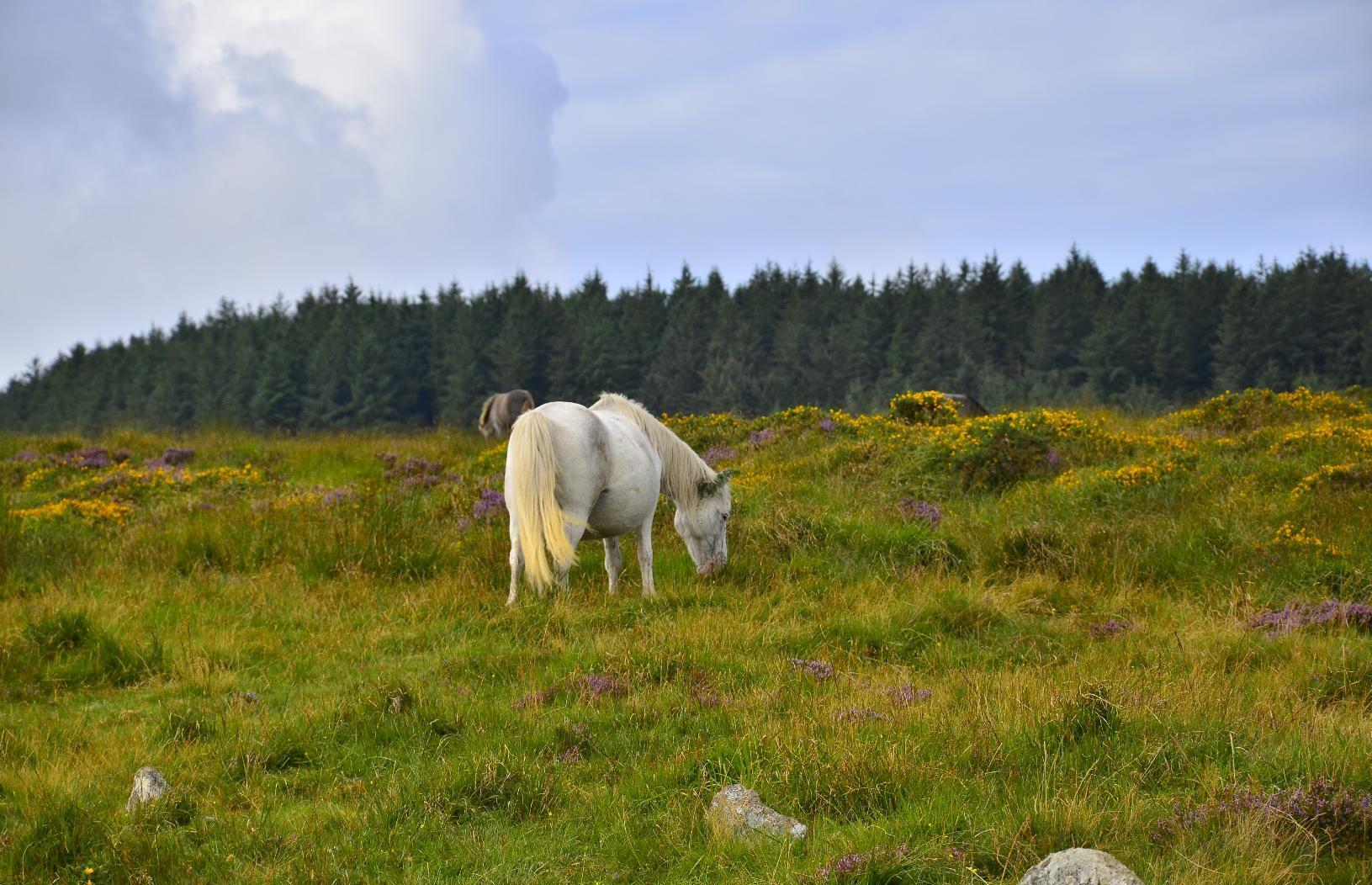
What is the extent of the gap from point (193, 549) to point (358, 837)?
722 cm

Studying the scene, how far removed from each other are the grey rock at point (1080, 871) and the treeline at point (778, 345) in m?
55.6

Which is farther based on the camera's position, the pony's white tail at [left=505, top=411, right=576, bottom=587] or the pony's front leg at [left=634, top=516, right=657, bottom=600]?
the pony's front leg at [left=634, top=516, right=657, bottom=600]

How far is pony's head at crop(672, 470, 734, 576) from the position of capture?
9.91 metres

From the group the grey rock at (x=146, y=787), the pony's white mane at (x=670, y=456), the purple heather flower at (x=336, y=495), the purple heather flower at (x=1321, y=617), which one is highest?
the pony's white mane at (x=670, y=456)

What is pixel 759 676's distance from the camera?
6.59m

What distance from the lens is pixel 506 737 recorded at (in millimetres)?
5609

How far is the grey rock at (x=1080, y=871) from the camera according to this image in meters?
3.22

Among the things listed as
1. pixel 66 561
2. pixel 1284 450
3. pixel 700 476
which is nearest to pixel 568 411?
pixel 700 476

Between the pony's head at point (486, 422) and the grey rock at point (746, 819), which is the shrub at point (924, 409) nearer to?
the pony's head at point (486, 422)

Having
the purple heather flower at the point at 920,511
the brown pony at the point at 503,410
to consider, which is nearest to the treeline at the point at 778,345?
the brown pony at the point at 503,410

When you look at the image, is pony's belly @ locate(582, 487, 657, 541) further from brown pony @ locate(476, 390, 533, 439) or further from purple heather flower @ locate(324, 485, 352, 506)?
brown pony @ locate(476, 390, 533, 439)

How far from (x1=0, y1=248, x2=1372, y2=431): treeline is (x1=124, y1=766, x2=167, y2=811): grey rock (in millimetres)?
56090

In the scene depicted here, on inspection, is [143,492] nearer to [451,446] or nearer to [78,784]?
[451,446]

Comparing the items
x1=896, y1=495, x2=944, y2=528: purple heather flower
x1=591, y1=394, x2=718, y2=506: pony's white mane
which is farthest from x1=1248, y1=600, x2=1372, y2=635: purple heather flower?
x1=591, y1=394, x2=718, y2=506: pony's white mane
